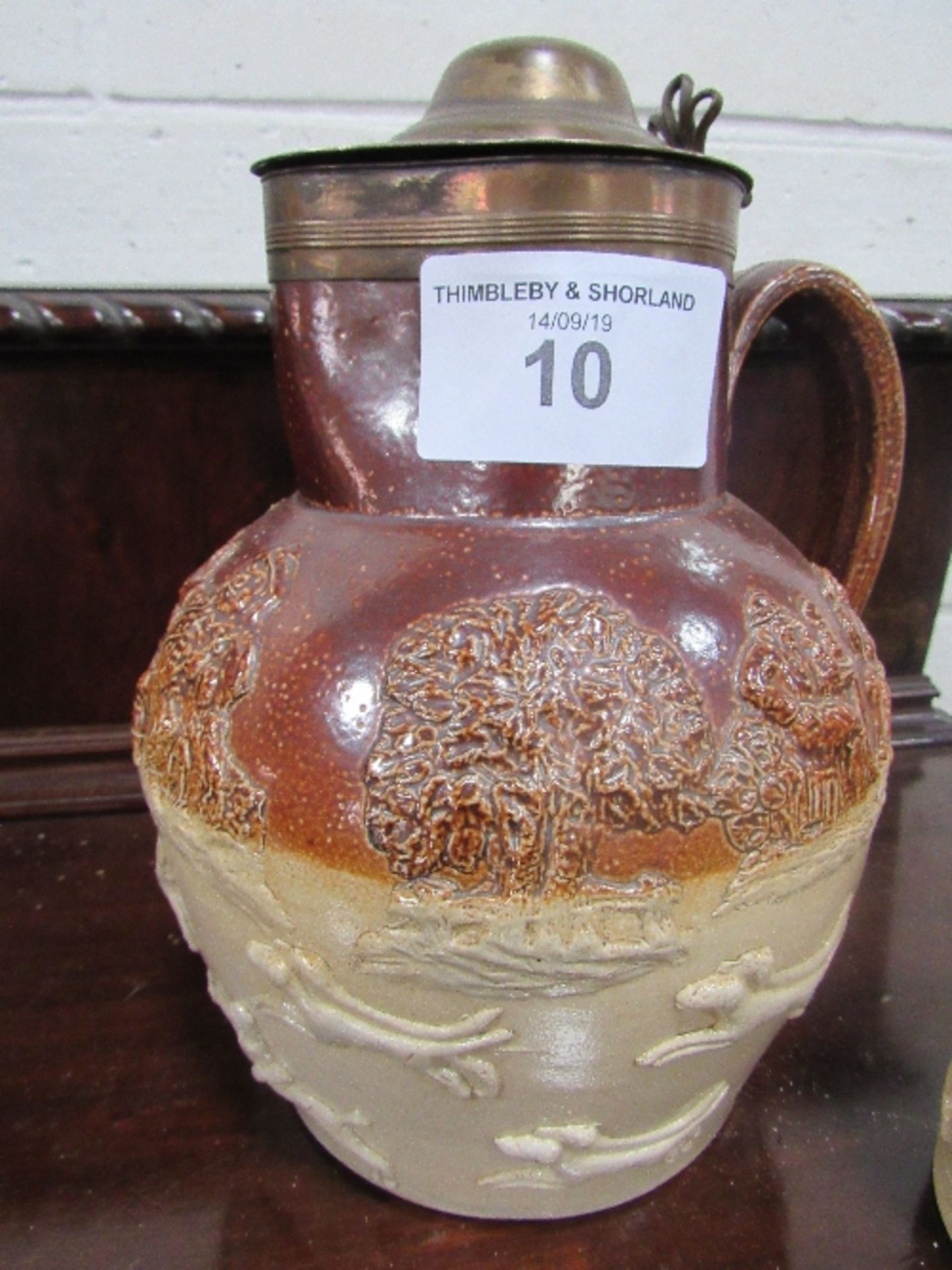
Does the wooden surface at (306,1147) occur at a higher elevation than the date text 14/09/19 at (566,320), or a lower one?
lower

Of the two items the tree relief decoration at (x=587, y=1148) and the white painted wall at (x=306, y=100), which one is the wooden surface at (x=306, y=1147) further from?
the white painted wall at (x=306, y=100)

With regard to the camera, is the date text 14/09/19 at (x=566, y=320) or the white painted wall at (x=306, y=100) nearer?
the date text 14/09/19 at (x=566, y=320)

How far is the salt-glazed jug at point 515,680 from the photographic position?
21.7 inches

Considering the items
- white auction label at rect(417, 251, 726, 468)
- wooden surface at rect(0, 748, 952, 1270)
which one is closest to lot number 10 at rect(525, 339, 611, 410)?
white auction label at rect(417, 251, 726, 468)

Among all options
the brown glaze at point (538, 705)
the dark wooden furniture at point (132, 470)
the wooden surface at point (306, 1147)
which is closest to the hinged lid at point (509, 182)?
the brown glaze at point (538, 705)

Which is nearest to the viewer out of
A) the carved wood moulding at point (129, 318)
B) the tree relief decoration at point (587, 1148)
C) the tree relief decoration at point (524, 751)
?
the tree relief decoration at point (524, 751)

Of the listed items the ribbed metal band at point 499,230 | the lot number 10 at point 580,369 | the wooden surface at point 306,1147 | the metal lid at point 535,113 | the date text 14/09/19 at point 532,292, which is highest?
the metal lid at point 535,113

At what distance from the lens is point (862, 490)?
2.55 ft

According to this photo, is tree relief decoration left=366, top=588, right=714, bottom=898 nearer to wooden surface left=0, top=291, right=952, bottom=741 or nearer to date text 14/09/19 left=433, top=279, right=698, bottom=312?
date text 14/09/19 left=433, top=279, right=698, bottom=312

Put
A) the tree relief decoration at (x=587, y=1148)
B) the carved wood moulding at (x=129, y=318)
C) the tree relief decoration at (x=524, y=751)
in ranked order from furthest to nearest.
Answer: the carved wood moulding at (x=129, y=318) → the tree relief decoration at (x=587, y=1148) → the tree relief decoration at (x=524, y=751)

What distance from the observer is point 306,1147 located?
773 mm

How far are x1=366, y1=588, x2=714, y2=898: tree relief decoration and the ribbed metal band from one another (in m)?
0.20

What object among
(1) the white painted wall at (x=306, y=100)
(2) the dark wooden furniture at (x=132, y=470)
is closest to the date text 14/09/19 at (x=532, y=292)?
(2) the dark wooden furniture at (x=132, y=470)

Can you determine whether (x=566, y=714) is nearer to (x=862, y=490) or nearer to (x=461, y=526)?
(x=461, y=526)
